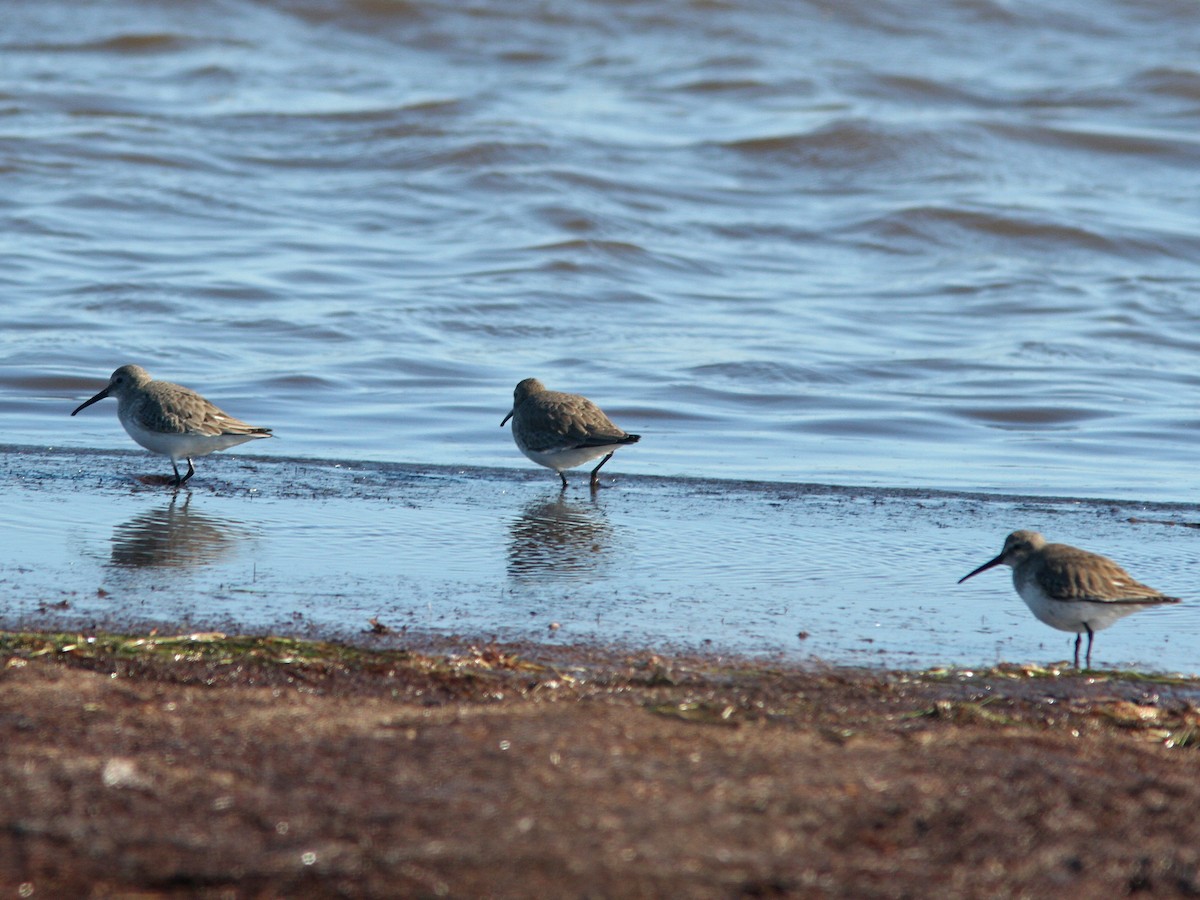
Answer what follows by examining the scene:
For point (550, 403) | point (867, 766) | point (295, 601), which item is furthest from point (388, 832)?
point (550, 403)

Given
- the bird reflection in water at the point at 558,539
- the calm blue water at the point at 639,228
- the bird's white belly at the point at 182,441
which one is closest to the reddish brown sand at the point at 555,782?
the bird reflection in water at the point at 558,539

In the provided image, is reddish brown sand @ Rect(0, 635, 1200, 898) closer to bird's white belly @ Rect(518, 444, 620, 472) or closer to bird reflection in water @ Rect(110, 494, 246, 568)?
bird reflection in water @ Rect(110, 494, 246, 568)

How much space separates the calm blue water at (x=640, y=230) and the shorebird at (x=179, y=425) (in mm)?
534

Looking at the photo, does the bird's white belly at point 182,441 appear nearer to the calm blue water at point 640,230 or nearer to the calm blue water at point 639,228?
the calm blue water at point 640,230

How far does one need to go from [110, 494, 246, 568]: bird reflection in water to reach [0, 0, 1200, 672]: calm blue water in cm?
40

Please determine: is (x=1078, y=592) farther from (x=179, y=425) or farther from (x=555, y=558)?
(x=179, y=425)

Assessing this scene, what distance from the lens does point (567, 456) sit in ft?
30.1

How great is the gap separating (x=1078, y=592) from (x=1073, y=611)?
78 millimetres

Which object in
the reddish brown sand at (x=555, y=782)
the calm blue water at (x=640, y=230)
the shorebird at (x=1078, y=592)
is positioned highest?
the calm blue water at (x=640, y=230)

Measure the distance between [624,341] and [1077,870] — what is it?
433 inches

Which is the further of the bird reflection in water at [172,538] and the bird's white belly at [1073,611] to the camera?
the bird reflection in water at [172,538]

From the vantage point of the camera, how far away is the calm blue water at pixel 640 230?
37.6 ft

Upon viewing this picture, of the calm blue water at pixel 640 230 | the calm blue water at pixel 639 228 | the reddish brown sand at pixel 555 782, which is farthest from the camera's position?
the calm blue water at pixel 639 228

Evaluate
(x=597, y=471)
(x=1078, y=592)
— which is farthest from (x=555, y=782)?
(x=597, y=471)
